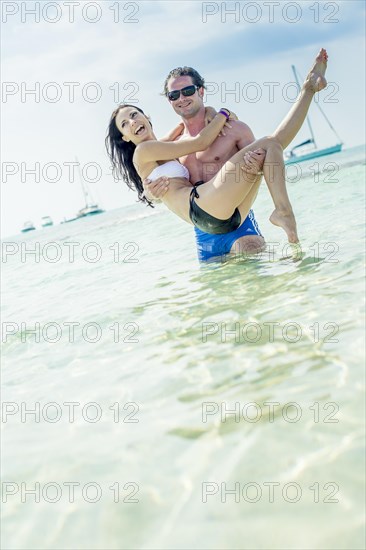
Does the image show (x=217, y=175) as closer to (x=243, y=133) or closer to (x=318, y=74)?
(x=243, y=133)

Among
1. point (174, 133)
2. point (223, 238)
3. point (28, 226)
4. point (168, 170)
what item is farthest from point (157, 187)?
point (28, 226)

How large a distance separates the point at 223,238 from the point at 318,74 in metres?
1.86

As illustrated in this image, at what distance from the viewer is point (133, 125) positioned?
17.2 feet

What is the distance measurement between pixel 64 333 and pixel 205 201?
172cm

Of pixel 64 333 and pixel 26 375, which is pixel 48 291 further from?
pixel 26 375

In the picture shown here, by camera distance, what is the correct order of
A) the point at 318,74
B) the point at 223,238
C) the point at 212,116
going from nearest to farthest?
1. the point at 318,74
2. the point at 212,116
3. the point at 223,238

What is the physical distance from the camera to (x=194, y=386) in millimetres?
2600

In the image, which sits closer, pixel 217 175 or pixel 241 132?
pixel 217 175

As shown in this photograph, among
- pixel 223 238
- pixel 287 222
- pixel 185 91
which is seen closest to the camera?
pixel 287 222

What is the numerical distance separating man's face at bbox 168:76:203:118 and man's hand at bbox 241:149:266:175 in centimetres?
108

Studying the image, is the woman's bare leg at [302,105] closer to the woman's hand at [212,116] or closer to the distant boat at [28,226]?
the woman's hand at [212,116]

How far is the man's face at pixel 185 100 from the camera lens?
17.7ft

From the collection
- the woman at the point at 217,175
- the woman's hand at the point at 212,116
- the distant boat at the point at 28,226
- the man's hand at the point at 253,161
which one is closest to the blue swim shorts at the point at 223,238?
the woman at the point at 217,175

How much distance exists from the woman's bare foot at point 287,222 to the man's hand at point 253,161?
0.41 meters
